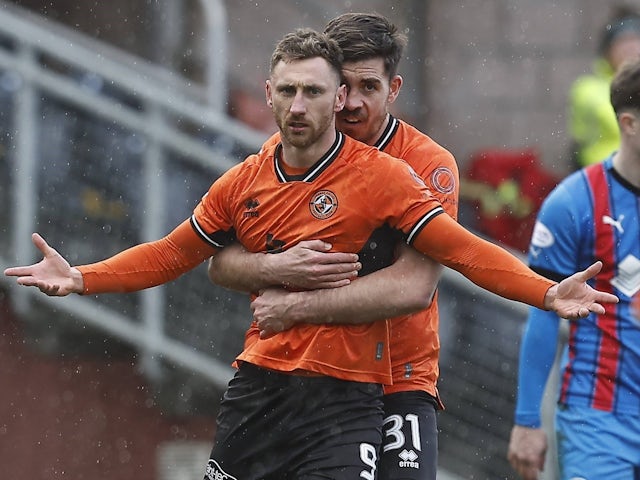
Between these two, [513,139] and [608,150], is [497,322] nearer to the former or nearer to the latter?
[608,150]

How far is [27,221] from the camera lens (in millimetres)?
8797

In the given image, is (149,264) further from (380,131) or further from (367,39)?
(367,39)

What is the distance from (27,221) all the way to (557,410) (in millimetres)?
3592

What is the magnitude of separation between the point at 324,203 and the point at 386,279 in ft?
1.14

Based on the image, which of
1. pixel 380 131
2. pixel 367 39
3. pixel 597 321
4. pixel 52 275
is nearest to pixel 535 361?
pixel 597 321

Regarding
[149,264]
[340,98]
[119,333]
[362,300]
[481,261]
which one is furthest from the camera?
[119,333]

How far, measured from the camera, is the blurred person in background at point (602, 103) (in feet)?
31.2

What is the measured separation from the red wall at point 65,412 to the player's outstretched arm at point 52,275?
3588mm

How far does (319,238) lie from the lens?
17.8 feet

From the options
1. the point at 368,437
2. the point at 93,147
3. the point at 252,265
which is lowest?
the point at 368,437

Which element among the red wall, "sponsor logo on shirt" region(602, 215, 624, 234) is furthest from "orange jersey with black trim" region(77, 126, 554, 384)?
the red wall

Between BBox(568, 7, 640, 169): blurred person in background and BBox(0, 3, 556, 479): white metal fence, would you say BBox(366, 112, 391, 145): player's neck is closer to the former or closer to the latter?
BBox(0, 3, 556, 479): white metal fence

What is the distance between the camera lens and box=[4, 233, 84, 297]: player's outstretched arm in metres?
5.50

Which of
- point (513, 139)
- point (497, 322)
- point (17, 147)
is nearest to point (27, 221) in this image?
point (17, 147)
